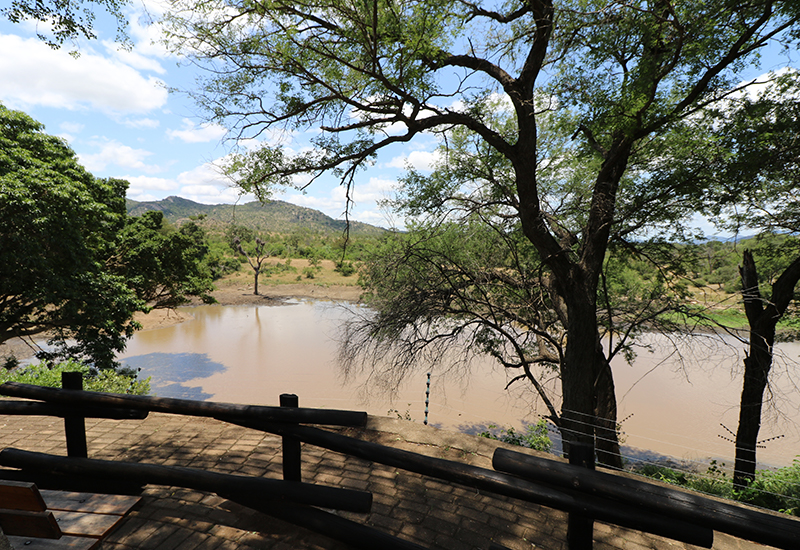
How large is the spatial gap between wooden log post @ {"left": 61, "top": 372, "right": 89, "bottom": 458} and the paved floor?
55 centimetres

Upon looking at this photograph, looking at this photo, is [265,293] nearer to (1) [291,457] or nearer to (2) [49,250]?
(2) [49,250]

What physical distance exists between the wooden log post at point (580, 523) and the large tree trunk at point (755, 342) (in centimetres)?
619

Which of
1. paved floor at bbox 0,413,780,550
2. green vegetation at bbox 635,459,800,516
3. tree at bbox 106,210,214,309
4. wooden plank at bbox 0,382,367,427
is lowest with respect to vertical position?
green vegetation at bbox 635,459,800,516

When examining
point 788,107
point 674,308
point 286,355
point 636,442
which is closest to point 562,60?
point 788,107

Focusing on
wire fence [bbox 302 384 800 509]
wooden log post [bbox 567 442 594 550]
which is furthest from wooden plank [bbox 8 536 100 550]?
wire fence [bbox 302 384 800 509]

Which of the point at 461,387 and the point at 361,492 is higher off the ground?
the point at 361,492

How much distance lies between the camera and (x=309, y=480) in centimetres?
307

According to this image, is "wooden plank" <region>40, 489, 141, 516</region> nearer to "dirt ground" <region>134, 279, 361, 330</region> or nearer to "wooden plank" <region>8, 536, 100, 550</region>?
"wooden plank" <region>8, 536, 100, 550</region>

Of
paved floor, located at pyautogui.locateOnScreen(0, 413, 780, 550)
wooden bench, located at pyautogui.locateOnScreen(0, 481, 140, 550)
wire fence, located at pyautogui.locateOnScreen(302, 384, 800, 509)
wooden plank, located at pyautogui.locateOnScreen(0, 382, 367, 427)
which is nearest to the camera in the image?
wooden bench, located at pyautogui.locateOnScreen(0, 481, 140, 550)

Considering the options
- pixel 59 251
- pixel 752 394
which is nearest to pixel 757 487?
Result: pixel 752 394

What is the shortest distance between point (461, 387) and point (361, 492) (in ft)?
22.8

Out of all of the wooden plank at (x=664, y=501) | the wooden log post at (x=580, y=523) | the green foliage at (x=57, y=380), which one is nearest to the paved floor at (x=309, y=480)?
the wooden log post at (x=580, y=523)

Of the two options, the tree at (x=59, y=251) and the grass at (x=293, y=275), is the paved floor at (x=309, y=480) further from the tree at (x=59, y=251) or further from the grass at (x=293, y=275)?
the grass at (x=293, y=275)

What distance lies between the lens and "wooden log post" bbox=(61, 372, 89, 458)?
2.57 meters
